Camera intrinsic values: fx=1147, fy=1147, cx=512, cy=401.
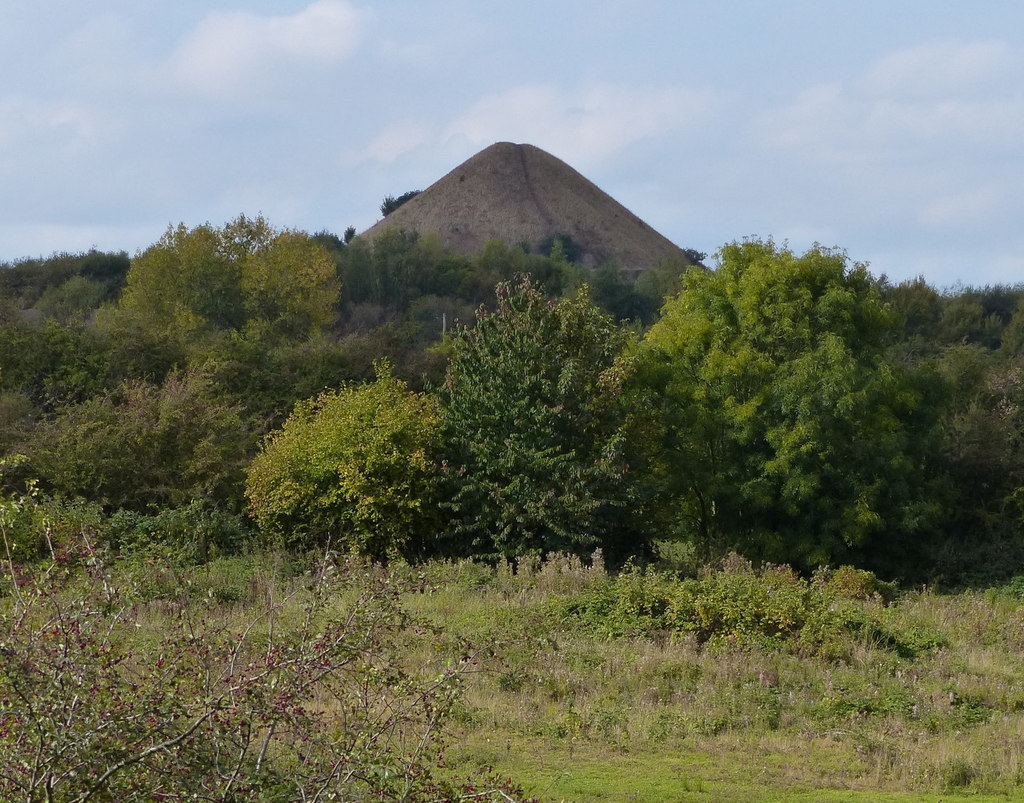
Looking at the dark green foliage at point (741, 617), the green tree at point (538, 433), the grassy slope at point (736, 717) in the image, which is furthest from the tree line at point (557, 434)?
the grassy slope at point (736, 717)

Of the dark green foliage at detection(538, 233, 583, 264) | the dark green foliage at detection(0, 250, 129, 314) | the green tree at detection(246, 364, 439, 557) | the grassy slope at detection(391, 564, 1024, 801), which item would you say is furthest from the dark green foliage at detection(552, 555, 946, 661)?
the dark green foliage at detection(538, 233, 583, 264)

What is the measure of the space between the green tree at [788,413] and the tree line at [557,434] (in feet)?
0.20

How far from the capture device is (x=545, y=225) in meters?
132

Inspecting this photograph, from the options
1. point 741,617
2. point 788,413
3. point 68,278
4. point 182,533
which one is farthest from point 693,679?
point 68,278

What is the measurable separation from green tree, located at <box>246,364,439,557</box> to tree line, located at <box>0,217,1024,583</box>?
2.5 inches

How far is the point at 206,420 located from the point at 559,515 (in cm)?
871

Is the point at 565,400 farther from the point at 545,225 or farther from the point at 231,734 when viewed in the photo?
the point at 545,225

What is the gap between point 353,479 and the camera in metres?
23.7

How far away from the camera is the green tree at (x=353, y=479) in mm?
24047

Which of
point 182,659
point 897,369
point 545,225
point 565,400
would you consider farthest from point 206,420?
point 545,225

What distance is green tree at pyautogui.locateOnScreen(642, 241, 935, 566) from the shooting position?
27.9 metres

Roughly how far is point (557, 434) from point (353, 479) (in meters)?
4.43

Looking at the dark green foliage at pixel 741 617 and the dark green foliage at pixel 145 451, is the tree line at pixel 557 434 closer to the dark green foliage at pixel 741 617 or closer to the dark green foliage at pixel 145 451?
the dark green foliage at pixel 145 451

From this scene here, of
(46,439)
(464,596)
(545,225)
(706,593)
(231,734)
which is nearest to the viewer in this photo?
(231,734)
